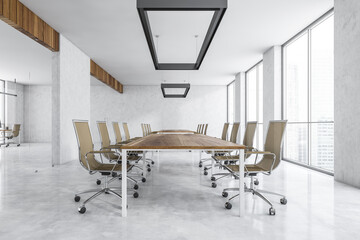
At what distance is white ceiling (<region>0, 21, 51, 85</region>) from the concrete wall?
6.91 meters

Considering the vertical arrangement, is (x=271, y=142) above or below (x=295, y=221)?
above

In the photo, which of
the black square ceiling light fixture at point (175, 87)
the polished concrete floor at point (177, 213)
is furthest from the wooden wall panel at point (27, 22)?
the black square ceiling light fixture at point (175, 87)

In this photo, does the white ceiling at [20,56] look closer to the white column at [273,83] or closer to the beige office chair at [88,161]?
the beige office chair at [88,161]

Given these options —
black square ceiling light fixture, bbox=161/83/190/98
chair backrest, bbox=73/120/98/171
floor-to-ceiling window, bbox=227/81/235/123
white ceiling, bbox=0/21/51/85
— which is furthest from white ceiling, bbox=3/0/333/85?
floor-to-ceiling window, bbox=227/81/235/123

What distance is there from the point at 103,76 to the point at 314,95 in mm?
7807

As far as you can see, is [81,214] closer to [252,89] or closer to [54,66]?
[54,66]

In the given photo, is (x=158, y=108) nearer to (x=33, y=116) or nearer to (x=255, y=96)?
(x=255, y=96)

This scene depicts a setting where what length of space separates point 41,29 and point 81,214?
14.5 feet

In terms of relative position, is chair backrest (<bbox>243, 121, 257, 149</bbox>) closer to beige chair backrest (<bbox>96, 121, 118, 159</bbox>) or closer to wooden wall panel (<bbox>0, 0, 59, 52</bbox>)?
beige chair backrest (<bbox>96, 121, 118, 159</bbox>)

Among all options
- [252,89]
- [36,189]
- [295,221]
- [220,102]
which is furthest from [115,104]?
[295,221]

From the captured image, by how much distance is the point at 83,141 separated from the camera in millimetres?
2939

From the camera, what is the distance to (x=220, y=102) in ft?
45.4

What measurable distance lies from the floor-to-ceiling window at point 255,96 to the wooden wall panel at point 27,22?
22.9ft

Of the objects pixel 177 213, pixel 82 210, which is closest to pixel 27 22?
pixel 82 210
